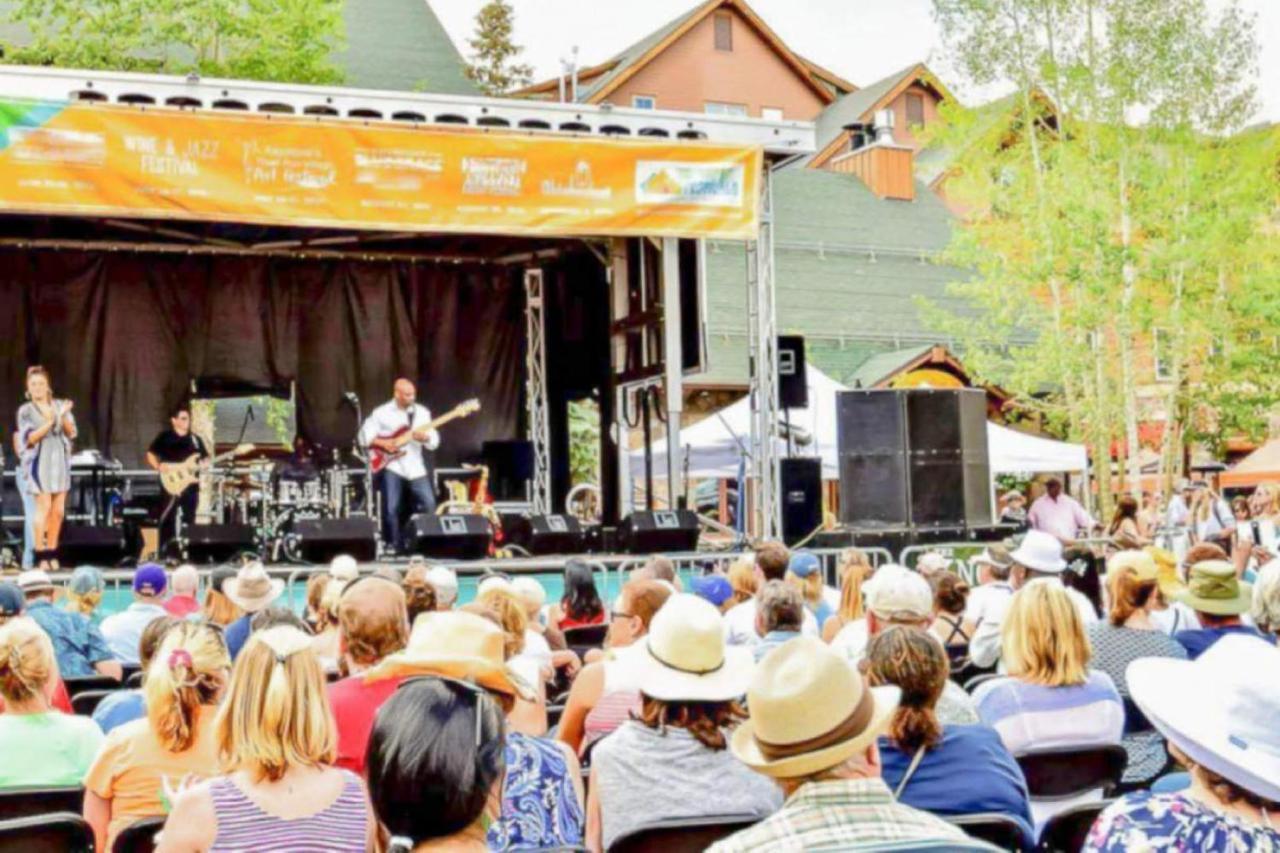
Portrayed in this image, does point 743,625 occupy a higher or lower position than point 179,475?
lower

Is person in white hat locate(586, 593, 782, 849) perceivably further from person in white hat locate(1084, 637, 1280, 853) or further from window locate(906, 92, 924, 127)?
window locate(906, 92, 924, 127)

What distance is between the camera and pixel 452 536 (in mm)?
12859

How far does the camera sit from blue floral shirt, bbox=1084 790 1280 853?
2.41 metres

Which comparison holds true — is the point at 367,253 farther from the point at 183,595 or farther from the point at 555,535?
the point at 183,595

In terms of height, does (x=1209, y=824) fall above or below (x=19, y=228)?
below

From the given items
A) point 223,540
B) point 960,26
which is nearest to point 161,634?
point 223,540

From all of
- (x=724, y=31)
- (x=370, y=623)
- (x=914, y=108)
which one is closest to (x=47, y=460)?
(x=370, y=623)

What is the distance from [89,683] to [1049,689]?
412 centimetres

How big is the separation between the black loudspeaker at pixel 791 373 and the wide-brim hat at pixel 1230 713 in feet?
40.0

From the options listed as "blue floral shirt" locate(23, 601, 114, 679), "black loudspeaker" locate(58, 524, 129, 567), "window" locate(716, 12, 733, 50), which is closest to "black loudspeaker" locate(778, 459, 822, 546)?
"black loudspeaker" locate(58, 524, 129, 567)

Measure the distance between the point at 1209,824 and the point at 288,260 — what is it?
1585 cm

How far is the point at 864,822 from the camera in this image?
213 centimetres

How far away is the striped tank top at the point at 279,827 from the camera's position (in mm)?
3117

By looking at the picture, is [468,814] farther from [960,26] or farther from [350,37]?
[350,37]
